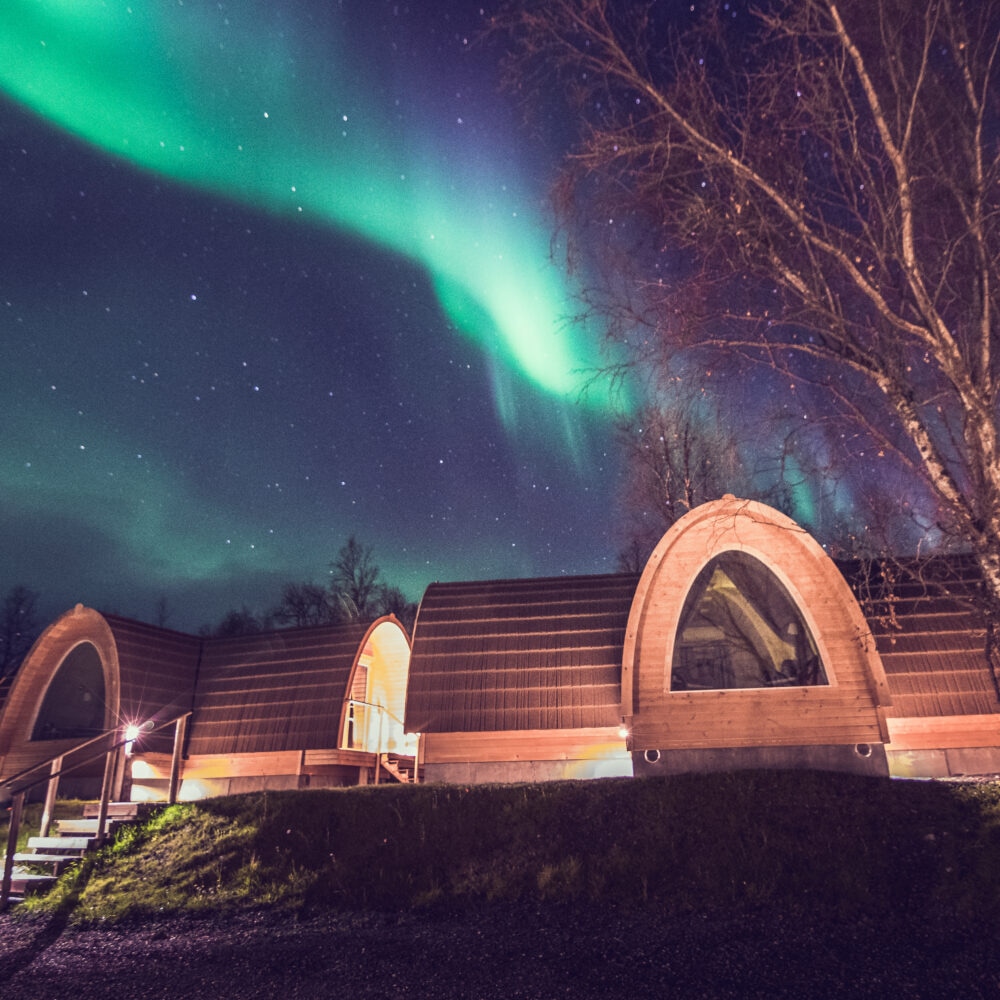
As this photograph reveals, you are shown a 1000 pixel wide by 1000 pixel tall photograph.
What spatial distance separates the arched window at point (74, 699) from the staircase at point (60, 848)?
28.8 feet

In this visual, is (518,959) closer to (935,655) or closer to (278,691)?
(935,655)

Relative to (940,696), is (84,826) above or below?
below

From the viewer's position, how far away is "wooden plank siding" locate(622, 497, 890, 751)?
45.0ft

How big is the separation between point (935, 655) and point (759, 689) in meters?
3.99

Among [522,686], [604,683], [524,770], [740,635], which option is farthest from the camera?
[522,686]

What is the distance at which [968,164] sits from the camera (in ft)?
25.4

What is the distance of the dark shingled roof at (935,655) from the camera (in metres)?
14.5

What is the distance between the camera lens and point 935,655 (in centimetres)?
1509

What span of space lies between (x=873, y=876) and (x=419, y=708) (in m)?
10.4

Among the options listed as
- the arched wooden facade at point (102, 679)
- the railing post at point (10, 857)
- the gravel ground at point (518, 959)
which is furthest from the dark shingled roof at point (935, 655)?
the arched wooden facade at point (102, 679)

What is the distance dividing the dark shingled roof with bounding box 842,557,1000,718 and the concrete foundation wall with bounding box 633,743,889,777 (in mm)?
1162

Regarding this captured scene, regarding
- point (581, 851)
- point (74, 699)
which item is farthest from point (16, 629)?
point (581, 851)

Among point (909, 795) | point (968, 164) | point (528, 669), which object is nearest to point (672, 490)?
point (528, 669)

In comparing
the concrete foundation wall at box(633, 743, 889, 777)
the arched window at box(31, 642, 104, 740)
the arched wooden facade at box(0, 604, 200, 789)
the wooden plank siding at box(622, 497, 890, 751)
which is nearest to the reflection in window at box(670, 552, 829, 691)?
the wooden plank siding at box(622, 497, 890, 751)
